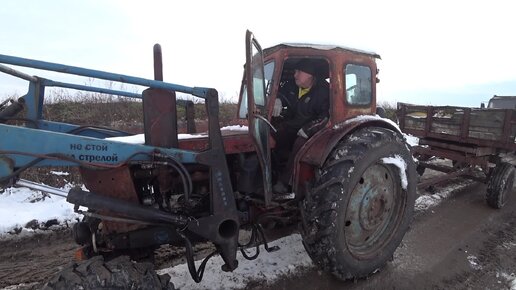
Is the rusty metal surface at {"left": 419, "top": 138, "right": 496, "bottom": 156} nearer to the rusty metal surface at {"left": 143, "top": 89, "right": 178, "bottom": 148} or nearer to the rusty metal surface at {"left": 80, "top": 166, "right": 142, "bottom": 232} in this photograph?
the rusty metal surface at {"left": 143, "top": 89, "right": 178, "bottom": 148}

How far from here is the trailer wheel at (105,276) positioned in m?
2.08

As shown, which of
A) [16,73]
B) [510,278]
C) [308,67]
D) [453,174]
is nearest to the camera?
[16,73]

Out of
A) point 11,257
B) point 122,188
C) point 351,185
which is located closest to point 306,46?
point 351,185

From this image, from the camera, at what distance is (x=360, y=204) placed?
3441 mm

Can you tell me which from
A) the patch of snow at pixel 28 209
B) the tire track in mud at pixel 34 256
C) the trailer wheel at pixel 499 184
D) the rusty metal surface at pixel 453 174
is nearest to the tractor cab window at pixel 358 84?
the rusty metal surface at pixel 453 174

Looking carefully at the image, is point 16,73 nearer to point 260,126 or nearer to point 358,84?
point 260,126

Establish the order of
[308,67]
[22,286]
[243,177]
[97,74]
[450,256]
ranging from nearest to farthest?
[97,74] < [243,177] < [22,286] < [308,67] < [450,256]

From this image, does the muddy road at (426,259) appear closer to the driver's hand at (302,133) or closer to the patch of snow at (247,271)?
the patch of snow at (247,271)

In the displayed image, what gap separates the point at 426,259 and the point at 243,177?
229 centimetres

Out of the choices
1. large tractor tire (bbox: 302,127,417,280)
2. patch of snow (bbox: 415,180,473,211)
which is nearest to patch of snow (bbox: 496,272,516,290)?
large tractor tire (bbox: 302,127,417,280)

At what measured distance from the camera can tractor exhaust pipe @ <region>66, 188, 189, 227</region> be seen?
2293 millimetres

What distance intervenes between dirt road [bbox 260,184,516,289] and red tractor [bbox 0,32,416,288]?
0.26 m

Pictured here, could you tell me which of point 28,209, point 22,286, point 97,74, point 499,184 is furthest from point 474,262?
point 28,209

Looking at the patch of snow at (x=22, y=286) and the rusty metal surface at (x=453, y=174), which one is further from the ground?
the rusty metal surface at (x=453, y=174)
